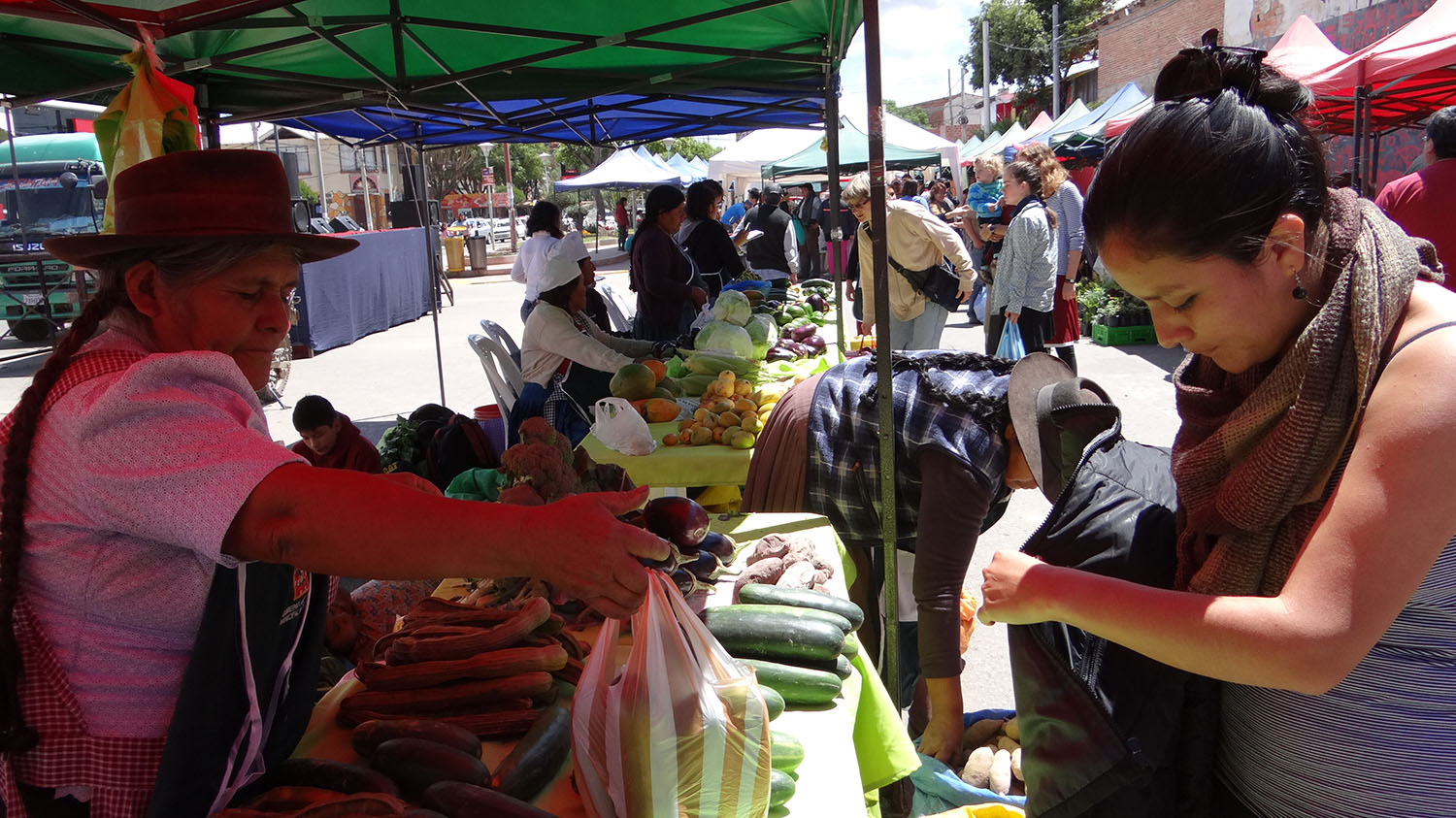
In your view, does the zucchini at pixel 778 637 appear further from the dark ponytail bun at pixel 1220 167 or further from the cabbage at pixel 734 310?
the cabbage at pixel 734 310

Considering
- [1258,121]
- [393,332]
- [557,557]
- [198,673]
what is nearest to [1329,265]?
[1258,121]

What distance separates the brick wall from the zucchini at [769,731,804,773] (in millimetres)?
29495

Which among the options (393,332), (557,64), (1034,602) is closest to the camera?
(1034,602)

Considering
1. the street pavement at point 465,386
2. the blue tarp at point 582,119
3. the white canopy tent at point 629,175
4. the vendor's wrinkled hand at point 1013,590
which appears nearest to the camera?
the vendor's wrinkled hand at point 1013,590

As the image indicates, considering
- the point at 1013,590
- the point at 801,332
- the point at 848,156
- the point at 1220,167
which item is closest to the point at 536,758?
the point at 1013,590

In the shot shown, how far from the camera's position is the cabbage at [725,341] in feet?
18.0

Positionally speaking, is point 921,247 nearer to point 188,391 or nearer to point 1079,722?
point 1079,722

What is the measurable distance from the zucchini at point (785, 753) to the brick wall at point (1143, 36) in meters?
29.5

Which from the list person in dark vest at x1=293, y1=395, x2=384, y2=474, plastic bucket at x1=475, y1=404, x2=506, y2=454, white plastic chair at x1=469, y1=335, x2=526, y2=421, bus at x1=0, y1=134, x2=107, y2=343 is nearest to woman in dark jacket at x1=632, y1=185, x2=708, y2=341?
white plastic chair at x1=469, y1=335, x2=526, y2=421

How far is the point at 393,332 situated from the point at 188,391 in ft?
50.3

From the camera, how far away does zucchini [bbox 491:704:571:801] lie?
1629 millimetres

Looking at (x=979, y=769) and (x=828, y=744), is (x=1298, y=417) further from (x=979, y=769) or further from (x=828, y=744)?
(x=979, y=769)

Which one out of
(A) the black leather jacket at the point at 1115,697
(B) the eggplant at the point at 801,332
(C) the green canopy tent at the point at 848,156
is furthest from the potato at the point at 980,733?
(C) the green canopy tent at the point at 848,156

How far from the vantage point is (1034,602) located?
1379mm
